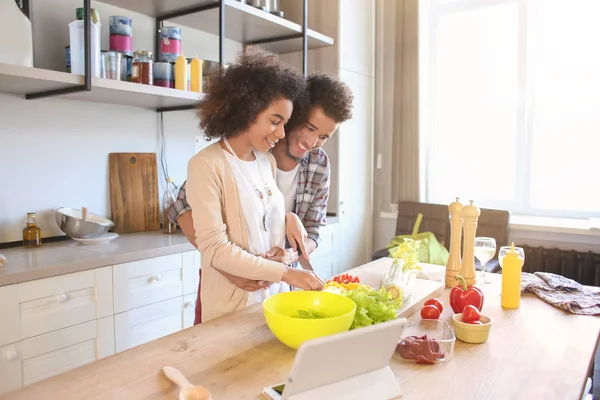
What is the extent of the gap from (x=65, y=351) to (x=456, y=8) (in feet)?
11.5

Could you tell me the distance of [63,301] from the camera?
1.87 m

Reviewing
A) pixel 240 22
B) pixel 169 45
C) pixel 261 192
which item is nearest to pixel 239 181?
pixel 261 192

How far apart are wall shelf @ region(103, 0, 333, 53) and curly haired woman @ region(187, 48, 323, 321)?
1243 millimetres

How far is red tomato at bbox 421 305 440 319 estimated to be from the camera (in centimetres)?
125

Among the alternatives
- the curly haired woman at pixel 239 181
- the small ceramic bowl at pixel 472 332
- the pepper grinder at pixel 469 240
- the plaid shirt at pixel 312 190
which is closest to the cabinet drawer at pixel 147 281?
the curly haired woman at pixel 239 181

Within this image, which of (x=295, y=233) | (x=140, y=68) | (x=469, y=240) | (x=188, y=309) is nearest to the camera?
(x=295, y=233)

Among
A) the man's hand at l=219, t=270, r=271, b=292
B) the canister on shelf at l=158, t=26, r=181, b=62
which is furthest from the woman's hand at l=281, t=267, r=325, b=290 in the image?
the canister on shelf at l=158, t=26, r=181, b=62

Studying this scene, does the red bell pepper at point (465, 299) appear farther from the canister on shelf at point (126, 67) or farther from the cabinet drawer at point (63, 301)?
the canister on shelf at point (126, 67)

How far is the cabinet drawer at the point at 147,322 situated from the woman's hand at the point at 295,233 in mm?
952

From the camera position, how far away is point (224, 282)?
1.46m

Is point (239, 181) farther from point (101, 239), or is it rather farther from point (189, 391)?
point (101, 239)

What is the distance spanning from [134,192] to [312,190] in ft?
4.18

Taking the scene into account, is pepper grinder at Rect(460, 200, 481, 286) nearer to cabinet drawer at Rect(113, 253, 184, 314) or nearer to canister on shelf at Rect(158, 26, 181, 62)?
cabinet drawer at Rect(113, 253, 184, 314)

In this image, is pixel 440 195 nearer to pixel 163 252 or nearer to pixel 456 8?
→ pixel 456 8
